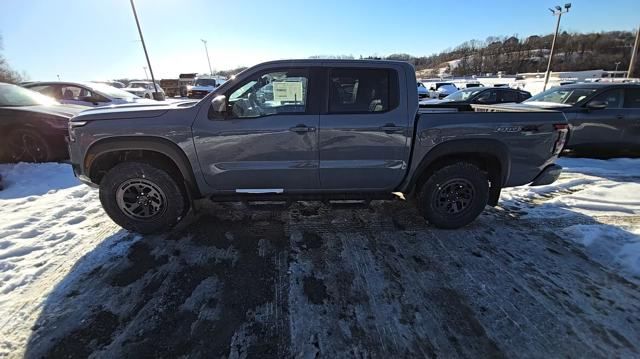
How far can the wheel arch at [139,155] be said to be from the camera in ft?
11.4

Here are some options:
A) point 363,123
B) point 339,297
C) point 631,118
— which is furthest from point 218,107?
point 631,118

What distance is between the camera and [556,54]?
11069cm

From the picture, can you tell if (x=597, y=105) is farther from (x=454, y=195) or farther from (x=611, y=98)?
(x=454, y=195)

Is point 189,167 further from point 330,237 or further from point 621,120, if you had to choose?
point 621,120

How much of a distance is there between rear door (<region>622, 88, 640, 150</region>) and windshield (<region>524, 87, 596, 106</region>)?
73 cm

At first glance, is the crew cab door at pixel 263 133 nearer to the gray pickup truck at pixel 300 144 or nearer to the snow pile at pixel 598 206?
the gray pickup truck at pixel 300 144

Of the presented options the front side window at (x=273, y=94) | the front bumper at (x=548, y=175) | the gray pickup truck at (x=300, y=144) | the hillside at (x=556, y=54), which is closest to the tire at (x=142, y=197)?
the gray pickup truck at (x=300, y=144)

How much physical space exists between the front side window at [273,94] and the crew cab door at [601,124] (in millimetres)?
6365

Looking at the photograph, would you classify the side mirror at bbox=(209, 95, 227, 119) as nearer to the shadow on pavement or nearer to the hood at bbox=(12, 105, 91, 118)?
A: the shadow on pavement

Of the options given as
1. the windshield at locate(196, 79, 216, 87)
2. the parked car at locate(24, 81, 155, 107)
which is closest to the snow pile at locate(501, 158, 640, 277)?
the parked car at locate(24, 81, 155, 107)

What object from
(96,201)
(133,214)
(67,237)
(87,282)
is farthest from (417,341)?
(96,201)

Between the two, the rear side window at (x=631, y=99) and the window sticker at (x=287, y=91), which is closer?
the window sticker at (x=287, y=91)

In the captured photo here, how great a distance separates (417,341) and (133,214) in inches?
127

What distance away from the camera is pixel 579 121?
6797mm
